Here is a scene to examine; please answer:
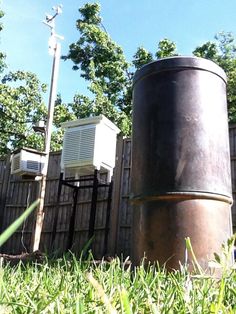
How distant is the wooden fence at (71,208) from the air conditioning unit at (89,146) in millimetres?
352

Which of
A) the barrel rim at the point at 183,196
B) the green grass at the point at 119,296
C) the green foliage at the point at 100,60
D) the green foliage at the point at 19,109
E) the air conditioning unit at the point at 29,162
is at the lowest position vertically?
the green grass at the point at 119,296

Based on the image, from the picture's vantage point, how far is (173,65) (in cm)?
263

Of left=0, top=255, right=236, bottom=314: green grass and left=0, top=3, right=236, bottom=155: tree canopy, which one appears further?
left=0, top=3, right=236, bottom=155: tree canopy

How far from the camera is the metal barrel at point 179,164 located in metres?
2.31

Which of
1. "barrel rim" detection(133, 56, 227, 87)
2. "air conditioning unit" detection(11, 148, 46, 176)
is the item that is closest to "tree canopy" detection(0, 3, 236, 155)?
"air conditioning unit" detection(11, 148, 46, 176)

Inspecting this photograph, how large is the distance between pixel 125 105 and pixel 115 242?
29.6ft

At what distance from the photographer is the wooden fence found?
24.7 feet

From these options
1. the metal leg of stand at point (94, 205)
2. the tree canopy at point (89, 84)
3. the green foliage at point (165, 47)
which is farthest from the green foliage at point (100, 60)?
the metal leg of stand at point (94, 205)

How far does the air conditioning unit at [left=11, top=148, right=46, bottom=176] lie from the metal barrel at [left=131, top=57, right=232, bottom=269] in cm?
554

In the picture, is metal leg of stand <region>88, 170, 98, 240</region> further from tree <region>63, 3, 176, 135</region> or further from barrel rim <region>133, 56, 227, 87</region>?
tree <region>63, 3, 176, 135</region>

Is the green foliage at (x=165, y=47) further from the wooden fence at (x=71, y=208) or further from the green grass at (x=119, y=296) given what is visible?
the green grass at (x=119, y=296)

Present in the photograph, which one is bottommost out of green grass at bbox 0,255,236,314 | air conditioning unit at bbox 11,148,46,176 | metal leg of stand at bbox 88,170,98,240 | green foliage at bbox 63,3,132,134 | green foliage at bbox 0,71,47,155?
green grass at bbox 0,255,236,314

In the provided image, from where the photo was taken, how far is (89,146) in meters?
7.20

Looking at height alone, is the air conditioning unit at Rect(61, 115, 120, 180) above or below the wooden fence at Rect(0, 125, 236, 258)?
above
